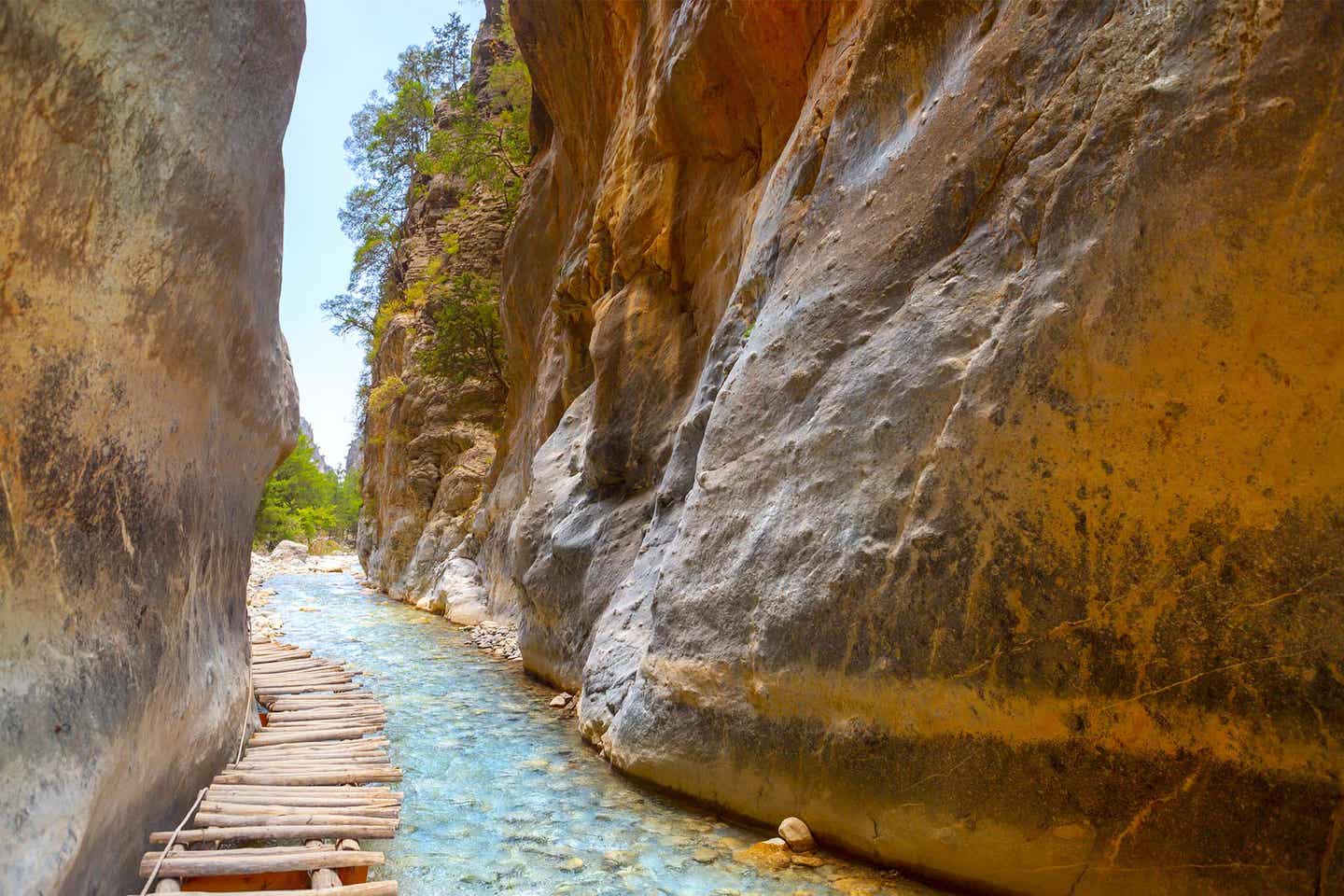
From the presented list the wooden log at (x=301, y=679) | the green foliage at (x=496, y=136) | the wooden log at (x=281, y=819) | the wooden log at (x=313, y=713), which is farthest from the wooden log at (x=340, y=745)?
the green foliage at (x=496, y=136)

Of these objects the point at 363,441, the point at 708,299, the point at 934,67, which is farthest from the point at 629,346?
the point at 363,441

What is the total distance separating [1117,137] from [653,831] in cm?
384

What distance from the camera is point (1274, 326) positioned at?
2.69 meters

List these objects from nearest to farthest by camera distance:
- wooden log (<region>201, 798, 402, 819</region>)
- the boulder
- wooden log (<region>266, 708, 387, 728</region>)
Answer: wooden log (<region>201, 798, 402, 819</region>), wooden log (<region>266, 708, 387, 728</region>), the boulder

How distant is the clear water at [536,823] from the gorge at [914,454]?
25 centimetres

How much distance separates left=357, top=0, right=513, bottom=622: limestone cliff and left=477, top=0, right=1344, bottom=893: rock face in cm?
1238

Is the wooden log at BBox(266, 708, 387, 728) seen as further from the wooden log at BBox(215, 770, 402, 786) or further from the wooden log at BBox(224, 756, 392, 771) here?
the wooden log at BBox(215, 770, 402, 786)

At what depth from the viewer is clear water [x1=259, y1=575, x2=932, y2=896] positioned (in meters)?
3.46

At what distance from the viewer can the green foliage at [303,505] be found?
109 feet

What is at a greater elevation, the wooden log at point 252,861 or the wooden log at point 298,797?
the wooden log at point 298,797

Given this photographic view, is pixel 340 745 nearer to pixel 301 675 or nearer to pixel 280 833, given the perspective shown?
pixel 280 833

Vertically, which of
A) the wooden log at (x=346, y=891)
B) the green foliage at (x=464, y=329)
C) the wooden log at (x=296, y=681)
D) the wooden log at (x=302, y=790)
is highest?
the green foliage at (x=464, y=329)

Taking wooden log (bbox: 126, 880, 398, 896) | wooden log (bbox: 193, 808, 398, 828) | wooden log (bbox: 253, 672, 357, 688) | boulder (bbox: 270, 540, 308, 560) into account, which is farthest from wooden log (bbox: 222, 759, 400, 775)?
boulder (bbox: 270, 540, 308, 560)

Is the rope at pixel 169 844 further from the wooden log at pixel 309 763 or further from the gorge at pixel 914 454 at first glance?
the wooden log at pixel 309 763
